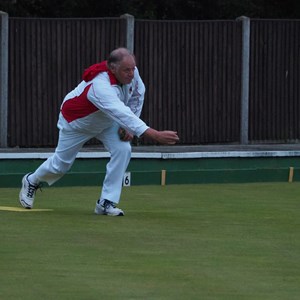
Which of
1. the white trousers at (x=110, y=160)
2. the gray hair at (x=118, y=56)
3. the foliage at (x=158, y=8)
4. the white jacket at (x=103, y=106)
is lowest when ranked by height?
the white trousers at (x=110, y=160)

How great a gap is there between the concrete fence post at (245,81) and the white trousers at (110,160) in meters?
6.63

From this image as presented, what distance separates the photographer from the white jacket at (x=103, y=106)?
953cm

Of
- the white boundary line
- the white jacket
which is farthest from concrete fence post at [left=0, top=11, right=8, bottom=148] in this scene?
the white jacket

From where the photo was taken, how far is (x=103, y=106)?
9.62 meters

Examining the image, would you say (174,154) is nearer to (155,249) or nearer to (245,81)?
(245,81)

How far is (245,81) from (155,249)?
8.71m

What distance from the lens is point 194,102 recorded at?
16.5m

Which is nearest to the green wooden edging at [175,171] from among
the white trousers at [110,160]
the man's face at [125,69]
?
A: the white trousers at [110,160]

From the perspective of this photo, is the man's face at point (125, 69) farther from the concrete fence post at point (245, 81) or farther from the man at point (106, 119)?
the concrete fence post at point (245, 81)

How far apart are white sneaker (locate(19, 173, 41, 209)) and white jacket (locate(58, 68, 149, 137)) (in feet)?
1.90

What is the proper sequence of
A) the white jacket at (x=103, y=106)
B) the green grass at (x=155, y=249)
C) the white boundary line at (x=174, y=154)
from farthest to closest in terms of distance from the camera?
the white boundary line at (x=174, y=154) → the white jacket at (x=103, y=106) → the green grass at (x=155, y=249)

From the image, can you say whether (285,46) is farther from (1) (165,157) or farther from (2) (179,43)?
(1) (165,157)

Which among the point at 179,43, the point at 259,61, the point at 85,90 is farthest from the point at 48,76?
the point at 85,90

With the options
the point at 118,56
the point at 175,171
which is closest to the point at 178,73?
the point at 175,171
